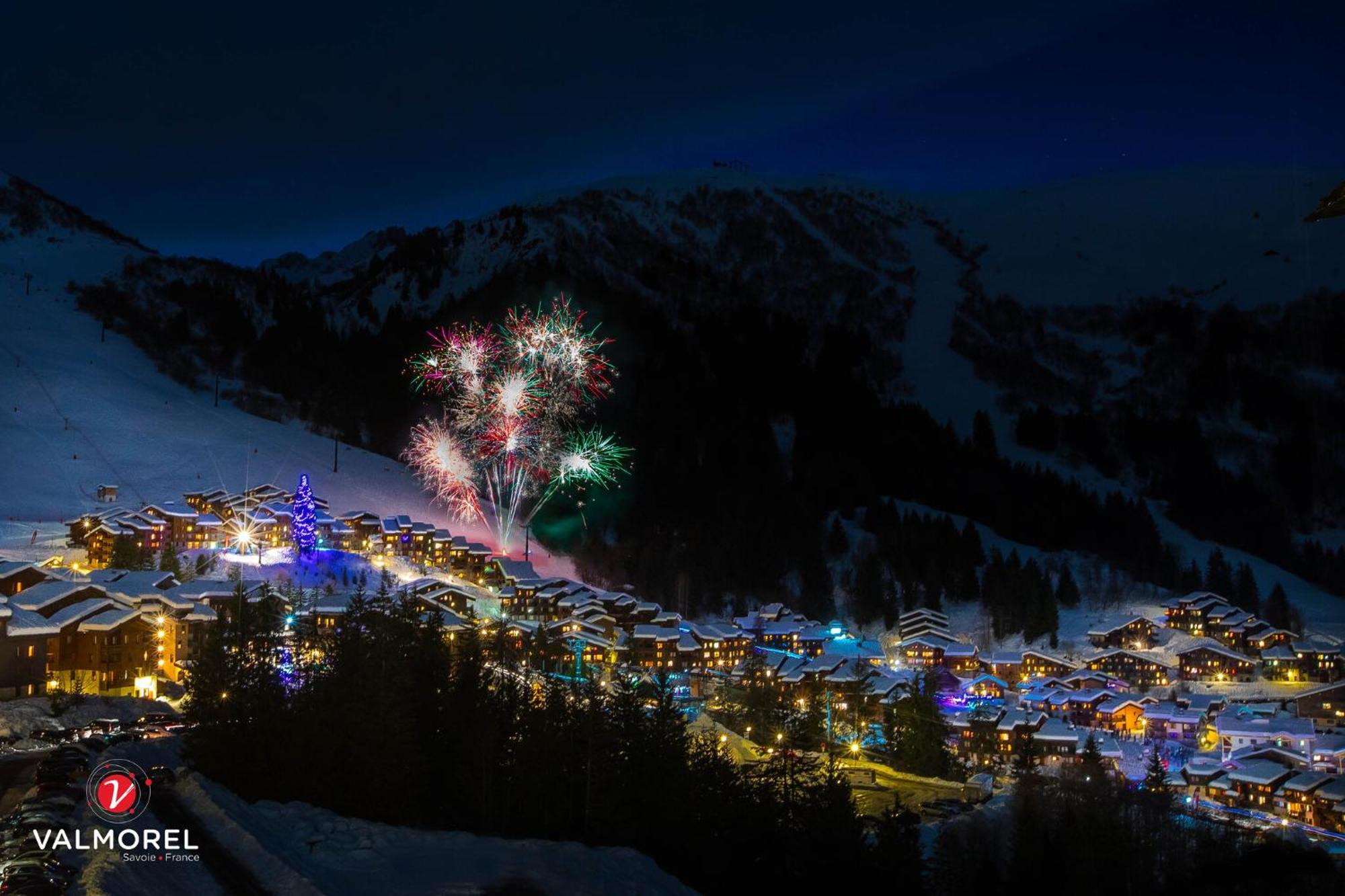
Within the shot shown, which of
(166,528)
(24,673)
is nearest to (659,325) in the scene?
(166,528)

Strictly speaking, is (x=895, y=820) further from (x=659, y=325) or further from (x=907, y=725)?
(x=659, y=325)

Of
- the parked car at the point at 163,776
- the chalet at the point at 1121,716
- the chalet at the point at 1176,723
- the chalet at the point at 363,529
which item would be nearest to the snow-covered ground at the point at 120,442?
the chalet at the point at 363,529

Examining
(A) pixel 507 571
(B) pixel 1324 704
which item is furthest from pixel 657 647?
(B) pixel 1324 704

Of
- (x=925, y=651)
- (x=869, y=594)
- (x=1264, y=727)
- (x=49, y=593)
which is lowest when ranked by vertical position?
(x=1264, y=727)

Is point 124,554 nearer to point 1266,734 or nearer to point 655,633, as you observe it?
point 655,633

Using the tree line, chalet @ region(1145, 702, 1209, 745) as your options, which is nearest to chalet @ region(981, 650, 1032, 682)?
chalet @ region(1145, 702, 1209, 745)

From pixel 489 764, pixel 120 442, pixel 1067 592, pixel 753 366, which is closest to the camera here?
pixel 489 764

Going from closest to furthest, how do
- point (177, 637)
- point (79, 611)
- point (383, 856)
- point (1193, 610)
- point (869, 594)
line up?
point (383, 856), point (79, 611), point (177, 637), point (1193, 610), point (869, 594)
